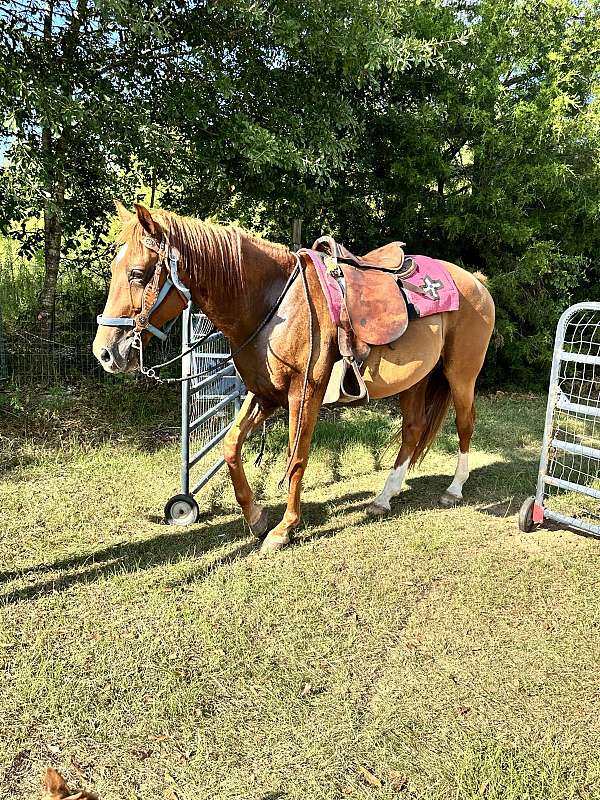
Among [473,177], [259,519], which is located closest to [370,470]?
[259,519]

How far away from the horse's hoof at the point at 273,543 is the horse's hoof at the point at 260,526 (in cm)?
13

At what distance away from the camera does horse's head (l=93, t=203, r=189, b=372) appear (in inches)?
108

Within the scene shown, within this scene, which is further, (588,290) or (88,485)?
(588,290)

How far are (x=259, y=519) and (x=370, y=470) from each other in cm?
176

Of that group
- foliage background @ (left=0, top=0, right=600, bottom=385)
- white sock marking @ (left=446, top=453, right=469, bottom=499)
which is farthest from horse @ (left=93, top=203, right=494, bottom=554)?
foliage background @ (left=0, top=0, right=600, bottom=385)

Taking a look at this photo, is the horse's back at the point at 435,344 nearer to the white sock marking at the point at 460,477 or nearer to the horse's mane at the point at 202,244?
the white sock marking at the point at 460,477

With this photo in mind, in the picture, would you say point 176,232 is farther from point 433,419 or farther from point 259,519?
point 433,419

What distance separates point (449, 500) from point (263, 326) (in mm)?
2166

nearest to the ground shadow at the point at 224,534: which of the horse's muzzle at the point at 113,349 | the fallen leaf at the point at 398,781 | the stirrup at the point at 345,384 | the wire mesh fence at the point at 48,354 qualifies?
the stirrup at the point at 345,384

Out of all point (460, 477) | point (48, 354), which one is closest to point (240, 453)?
point (460, 477)

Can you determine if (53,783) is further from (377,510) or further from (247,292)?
(377,510)

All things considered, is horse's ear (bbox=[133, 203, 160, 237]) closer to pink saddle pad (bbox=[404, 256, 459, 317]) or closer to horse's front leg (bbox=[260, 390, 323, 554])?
horse's front leg (bbox=[260, 390, 323, 554])

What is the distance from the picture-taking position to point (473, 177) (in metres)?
7.32

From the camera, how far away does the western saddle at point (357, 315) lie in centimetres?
339
